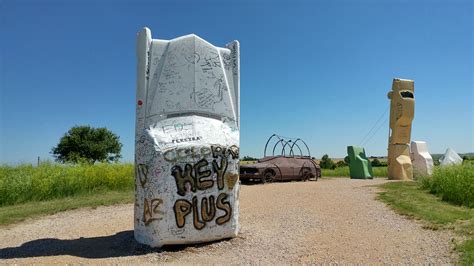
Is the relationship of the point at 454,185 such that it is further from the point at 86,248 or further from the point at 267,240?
the point at 86,248

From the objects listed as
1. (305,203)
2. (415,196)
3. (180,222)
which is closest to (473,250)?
(180,222)

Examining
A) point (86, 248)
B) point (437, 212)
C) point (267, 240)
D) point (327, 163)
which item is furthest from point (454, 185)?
point (327, 163)

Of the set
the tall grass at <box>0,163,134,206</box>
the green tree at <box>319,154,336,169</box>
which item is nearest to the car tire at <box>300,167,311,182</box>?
the tall grass at <box>0,163,134,206</box>

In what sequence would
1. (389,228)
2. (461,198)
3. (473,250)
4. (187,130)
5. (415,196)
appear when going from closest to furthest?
1. (473,250)
2. (187,130)
3. (389,228)
4. (461,198)
5. (415,196)

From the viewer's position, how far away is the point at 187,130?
649cm

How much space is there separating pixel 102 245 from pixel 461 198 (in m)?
9.59

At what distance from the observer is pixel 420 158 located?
20656mm

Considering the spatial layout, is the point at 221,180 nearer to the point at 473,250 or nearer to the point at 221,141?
the point at 221,141

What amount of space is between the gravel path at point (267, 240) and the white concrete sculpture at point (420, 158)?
12.0 meters

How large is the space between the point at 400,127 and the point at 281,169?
21.7 ft

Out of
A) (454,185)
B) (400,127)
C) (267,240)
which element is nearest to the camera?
(267,240)

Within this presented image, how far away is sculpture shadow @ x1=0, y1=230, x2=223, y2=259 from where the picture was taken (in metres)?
5.99

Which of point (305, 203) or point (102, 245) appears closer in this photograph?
point (102, 245)

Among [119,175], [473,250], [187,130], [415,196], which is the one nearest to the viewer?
[473,250]
